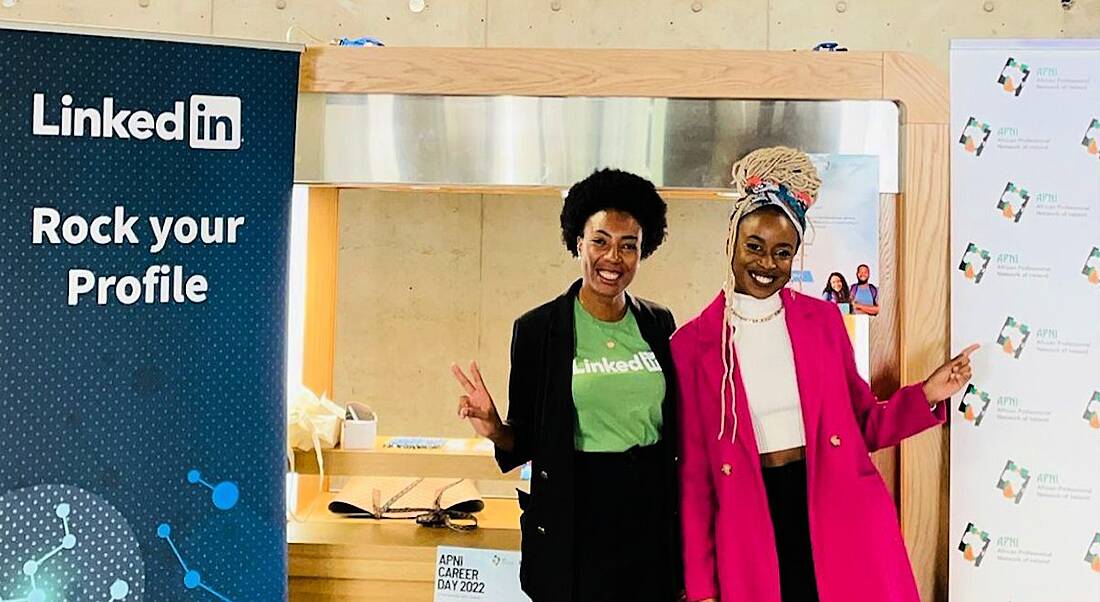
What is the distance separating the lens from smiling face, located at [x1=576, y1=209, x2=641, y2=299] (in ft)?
6.70

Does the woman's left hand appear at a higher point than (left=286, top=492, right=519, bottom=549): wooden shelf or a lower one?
higher

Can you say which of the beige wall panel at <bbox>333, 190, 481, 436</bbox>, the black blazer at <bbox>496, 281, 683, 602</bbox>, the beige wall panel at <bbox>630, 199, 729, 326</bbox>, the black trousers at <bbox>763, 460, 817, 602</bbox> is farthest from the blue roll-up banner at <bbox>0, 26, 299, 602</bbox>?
the black trousers at <bbox>763, 460, 817, 602</bbox>

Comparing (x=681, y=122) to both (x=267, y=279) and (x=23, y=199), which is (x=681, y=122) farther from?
(x=23, y=199)

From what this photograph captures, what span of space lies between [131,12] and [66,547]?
2.14 meters

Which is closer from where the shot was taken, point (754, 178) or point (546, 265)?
point (754, 178)

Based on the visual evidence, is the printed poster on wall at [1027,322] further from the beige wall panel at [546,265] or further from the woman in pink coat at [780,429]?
the beige wall panel at [546,265]

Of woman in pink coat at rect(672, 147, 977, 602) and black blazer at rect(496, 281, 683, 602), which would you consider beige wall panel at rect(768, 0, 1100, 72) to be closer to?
woman in pink coat at rect(672, 147, 977, 602)

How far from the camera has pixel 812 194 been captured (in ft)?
6.96

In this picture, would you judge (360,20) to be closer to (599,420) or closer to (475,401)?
(475,401)

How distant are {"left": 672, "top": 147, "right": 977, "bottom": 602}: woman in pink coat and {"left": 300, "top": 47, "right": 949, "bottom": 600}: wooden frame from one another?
0.22 meters

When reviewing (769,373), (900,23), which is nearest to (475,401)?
(769,373)

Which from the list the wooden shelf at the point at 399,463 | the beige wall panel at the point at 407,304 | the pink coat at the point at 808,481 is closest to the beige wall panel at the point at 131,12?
the beige wall panel at the point at 407,304

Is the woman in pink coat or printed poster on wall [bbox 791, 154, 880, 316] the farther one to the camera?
printed poster on wall [bbox 791, 154, 880, 316]

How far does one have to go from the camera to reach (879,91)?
2297mm
